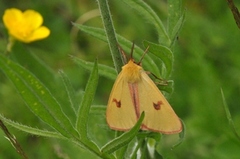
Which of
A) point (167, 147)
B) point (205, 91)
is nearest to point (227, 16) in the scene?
point (205, 91)

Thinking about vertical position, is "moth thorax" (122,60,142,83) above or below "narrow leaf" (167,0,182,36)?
below

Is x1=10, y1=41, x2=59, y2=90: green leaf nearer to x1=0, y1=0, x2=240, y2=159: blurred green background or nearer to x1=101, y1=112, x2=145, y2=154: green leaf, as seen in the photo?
x1=0, y1=0, x2=240, y2=159: blurred green background

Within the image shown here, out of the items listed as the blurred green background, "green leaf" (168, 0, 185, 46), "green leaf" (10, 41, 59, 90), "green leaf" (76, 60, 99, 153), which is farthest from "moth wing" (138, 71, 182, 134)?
"green leaf" (10, 41, 59, 90)

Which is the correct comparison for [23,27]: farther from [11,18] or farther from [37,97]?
[37,97]

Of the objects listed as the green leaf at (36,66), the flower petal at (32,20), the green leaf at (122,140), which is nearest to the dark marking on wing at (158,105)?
the green leaf at (122,140)

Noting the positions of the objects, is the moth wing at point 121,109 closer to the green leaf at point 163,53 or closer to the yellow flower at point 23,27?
the green leaf at point 163,53

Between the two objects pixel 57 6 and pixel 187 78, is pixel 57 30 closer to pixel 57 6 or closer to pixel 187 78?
pixel 57 6
